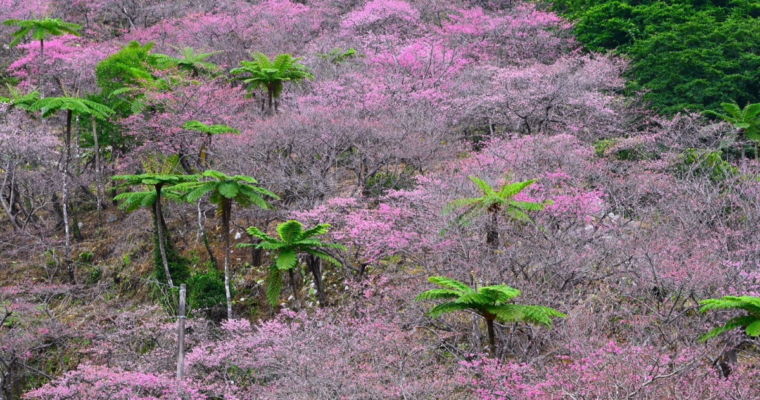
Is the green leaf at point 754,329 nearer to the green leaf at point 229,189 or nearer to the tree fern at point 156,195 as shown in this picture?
the green leaf at point 229,189

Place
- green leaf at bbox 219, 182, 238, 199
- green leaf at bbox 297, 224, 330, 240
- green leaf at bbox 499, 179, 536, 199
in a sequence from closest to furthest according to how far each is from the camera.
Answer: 1. green leaf at bbox 499, 179, 536, 199
2. green leaf at bbox 297, 224, 330, 240
3. green leaf at bbox 219, 182, 238, 199

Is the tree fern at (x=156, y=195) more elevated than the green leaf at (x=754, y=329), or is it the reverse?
the green leaf at (x=754, y=329)

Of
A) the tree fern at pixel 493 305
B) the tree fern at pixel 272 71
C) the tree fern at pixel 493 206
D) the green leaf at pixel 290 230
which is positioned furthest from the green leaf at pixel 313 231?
the tree fern at pixel 272 71

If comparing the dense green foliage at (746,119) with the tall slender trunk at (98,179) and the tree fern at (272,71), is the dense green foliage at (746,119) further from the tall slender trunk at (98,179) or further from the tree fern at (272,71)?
the tall slender trunk at (98,179)

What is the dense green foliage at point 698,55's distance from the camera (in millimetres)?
20547

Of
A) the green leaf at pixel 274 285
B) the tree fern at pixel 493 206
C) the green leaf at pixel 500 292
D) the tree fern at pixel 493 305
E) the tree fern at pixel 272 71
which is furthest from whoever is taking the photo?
the tree fern at pixel 272 71

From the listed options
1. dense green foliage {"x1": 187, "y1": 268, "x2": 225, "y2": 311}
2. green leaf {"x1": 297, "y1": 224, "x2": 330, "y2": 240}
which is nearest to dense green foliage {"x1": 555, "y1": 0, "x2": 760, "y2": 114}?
green leaf {"x1": 297, "y1": 224, "x2": 330, "y2": 240}

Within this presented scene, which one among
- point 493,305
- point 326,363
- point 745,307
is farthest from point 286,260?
point 745,307

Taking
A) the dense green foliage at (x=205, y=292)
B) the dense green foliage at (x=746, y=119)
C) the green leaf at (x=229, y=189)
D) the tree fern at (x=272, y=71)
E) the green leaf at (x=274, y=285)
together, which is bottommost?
the dense green foliage at (x=205, y=292)

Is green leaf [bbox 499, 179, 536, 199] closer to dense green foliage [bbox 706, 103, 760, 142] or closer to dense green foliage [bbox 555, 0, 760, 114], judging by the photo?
dense green foliage [bbox 706, 103, 760, 142]

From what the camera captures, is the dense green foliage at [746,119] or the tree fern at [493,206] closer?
the tree fern at [493,206]

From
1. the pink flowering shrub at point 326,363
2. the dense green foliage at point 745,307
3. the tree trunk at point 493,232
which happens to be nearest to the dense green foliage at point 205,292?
the pink flowering shrub at point 326,363

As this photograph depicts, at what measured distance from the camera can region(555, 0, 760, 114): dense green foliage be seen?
20547 millimetres

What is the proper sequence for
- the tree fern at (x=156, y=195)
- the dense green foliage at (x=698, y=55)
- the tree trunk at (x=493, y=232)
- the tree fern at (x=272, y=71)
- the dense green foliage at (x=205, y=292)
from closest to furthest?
the tree trunk at (x=493, y=232), the tree fern at (x=156, y=195), the dense green foliage at (x=205, y=292), the tree fern at (x=272, y=71), the dense green foliage at (x=698, y=55)
